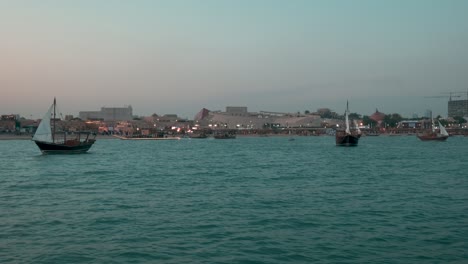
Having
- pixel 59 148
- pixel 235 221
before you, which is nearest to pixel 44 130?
pixel 59 148

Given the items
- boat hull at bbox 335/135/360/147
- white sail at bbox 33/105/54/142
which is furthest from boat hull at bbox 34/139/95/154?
boat hull at bbox 335/135/360/147

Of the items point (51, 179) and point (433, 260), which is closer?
point (433, 260)

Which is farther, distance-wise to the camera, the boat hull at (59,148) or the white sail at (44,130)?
the boat hull at (59,148)

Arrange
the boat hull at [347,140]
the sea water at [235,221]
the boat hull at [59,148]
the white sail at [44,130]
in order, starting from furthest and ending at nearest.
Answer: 1. the boat hull at [347,140]
2. the boat hull at [59,148]
3. the white sail at [44,130]
4. the sea water at [235,221]

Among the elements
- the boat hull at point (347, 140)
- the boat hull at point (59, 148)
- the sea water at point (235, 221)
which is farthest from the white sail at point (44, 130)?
the boat hull at point (347, 140)

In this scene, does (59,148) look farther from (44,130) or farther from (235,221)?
(235,221)

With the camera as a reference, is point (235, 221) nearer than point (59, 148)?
Yes

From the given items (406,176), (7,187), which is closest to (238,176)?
(406,176)

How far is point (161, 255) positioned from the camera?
10.9m

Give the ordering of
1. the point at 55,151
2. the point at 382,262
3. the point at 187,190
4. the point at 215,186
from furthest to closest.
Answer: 1. the point at 55,151
2. the point at 215,186
3. the point at 187,190
4. the point at 382,262

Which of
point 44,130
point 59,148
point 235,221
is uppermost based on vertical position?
point 44,130

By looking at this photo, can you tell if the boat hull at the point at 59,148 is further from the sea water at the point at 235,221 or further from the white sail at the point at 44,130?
the sea water at the point at 235,221

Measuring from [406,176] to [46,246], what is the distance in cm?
2078

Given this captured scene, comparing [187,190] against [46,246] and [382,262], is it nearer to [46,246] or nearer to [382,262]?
[46,246]
